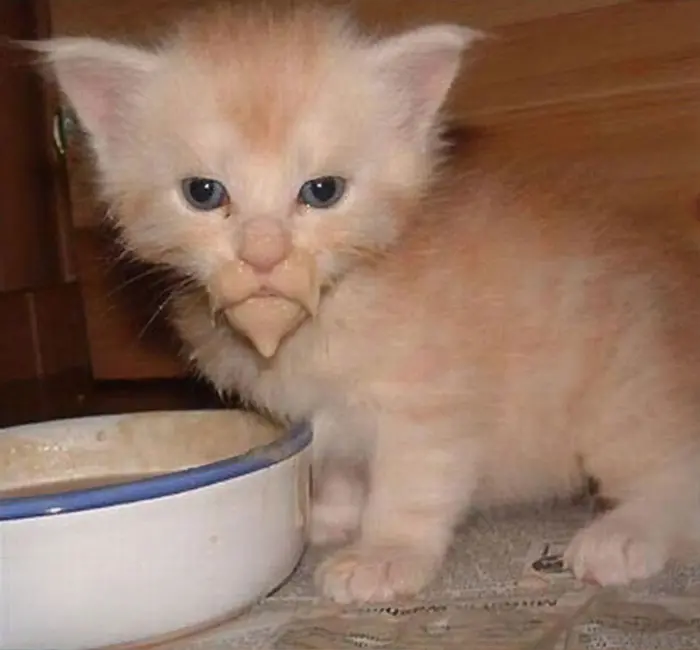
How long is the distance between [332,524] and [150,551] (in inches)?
16.0

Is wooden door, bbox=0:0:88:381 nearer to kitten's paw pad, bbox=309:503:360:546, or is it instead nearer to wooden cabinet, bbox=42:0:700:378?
wooden cabinet, bbox=42:0:700:378

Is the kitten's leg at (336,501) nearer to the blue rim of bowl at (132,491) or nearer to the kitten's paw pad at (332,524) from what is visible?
the kitten's paw pad at (332,524)

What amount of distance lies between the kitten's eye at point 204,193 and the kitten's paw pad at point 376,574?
335 mm

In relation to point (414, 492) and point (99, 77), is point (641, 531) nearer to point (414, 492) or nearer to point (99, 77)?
point (414, 492)

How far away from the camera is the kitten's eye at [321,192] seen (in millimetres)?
1098

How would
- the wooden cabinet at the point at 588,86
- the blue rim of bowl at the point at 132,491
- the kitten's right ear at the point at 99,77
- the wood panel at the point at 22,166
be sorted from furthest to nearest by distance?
1. the wood panel at the point at 22,166
2. the wooden cabinet at the point at 588,86
3. the kitten's right ear at the point at 99,77
4. the blue rim of bowl at the point at 132,491

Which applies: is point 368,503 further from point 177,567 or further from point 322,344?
point 177,567

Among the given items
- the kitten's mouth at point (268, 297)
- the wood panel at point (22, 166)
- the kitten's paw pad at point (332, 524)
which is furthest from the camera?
the wood panel at point (22, 166)

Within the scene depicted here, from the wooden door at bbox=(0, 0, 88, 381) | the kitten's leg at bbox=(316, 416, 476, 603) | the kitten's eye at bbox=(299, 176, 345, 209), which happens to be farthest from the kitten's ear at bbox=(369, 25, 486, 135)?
the wooden door at bbox=(0, 0, 88, 381)

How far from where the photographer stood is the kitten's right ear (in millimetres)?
1168

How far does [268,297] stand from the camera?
1081 mm

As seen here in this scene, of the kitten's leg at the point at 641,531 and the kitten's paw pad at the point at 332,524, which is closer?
the kitten's leg at the point at 641,531

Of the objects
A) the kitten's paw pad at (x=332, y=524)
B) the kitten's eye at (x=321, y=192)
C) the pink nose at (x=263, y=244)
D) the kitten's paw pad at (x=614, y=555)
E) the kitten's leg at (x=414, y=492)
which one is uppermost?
the kitten's eye at (x=321, y=192)

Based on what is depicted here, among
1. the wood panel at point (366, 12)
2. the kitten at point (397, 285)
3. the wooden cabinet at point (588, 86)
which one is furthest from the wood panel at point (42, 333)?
the kitten at point (397, 285)
